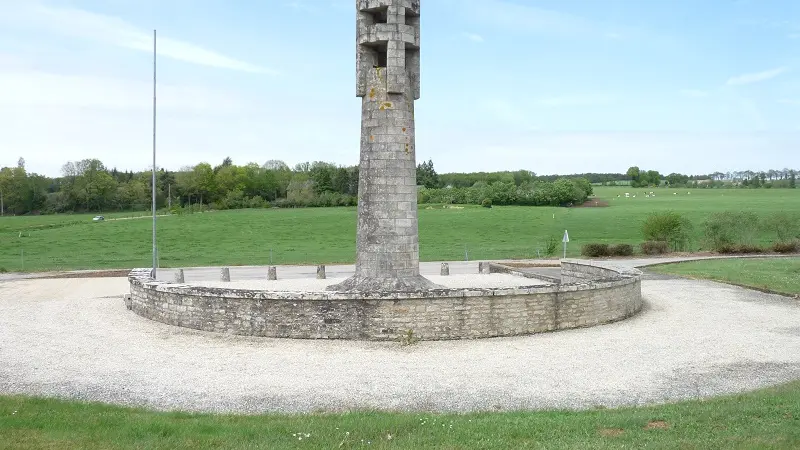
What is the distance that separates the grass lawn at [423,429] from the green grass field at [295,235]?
3049cm

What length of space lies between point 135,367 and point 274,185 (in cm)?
10709

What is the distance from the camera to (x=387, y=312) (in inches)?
611

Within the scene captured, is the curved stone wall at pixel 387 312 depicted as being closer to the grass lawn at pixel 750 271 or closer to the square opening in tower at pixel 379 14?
the square opening in tower at pixel 379 14

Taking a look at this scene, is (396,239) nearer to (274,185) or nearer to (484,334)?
(484,334)

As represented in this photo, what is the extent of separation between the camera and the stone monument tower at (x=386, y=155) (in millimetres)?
17984

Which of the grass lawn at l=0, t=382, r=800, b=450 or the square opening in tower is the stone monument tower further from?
the grass lawn at l=0, t=382, r=800, b=450

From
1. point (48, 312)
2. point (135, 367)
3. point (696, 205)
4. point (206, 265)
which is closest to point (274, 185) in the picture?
point (696, 205)

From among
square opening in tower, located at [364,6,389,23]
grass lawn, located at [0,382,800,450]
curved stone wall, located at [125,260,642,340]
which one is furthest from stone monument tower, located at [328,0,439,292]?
grass lawn, located at [0,382,800,450]

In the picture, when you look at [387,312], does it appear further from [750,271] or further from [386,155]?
[750,271]

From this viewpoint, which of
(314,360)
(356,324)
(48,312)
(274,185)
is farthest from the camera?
(274,185)

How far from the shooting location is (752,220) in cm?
4578

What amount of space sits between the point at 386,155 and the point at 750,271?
20.2 metres

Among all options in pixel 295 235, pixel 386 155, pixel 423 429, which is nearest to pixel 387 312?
pixel 386 155

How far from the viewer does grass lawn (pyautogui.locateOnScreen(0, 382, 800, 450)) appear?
823 centimetres
